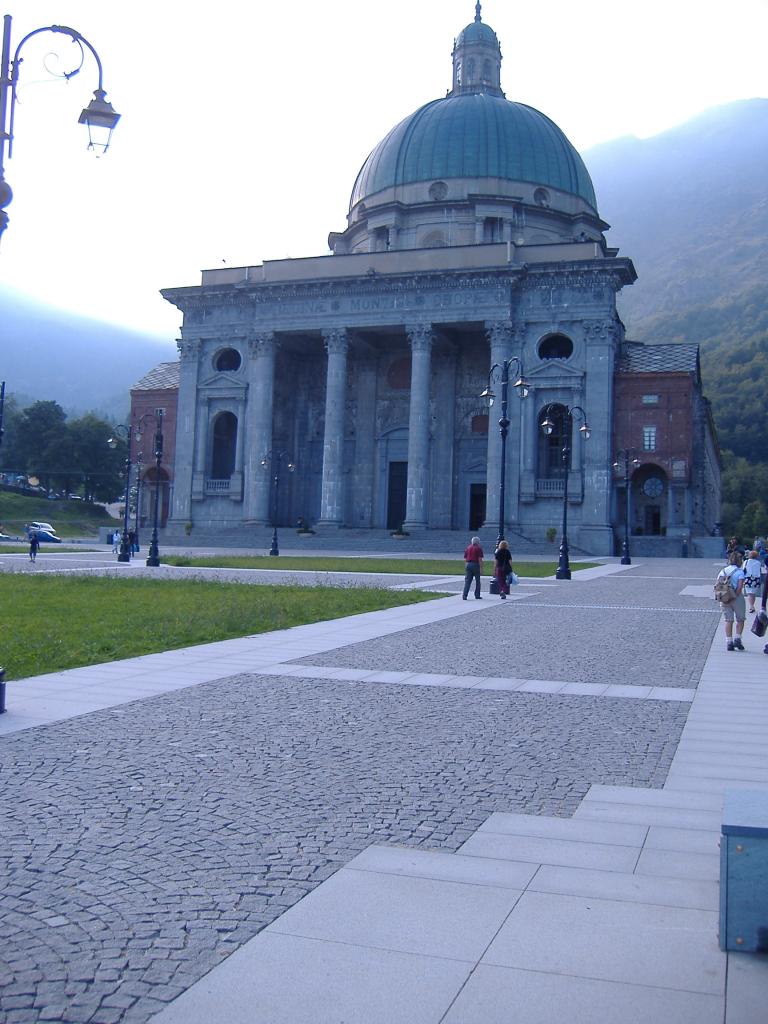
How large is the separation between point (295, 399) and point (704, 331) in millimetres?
91441

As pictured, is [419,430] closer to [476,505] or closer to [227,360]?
[476,505]

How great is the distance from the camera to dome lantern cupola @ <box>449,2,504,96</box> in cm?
8306

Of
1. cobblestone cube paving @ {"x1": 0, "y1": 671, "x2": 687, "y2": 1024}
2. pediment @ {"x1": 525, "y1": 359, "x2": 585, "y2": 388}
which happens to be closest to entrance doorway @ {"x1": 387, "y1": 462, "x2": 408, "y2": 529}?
pediment @ {"x1": 525, "y1": 359, "x2": 585, "y2": 388}

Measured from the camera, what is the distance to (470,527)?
67938mm

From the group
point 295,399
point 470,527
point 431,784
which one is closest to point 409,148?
point 295,399

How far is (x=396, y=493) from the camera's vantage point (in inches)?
2758

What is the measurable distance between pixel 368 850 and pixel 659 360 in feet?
203

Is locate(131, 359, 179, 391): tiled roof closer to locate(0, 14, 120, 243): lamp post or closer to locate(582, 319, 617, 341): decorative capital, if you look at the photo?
locate(582, 319, 617, 341): decorative capital

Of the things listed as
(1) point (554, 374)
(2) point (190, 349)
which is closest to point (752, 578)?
(1) point (554, 374)

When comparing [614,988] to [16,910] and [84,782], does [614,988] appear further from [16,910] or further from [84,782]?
[84,782]

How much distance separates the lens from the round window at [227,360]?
236 ft

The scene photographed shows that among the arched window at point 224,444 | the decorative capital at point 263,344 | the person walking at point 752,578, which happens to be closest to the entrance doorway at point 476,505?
the decorative capital at point 263,344

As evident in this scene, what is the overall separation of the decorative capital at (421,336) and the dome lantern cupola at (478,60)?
29.0m

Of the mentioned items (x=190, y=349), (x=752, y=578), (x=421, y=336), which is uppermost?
(x=421, y=336)
